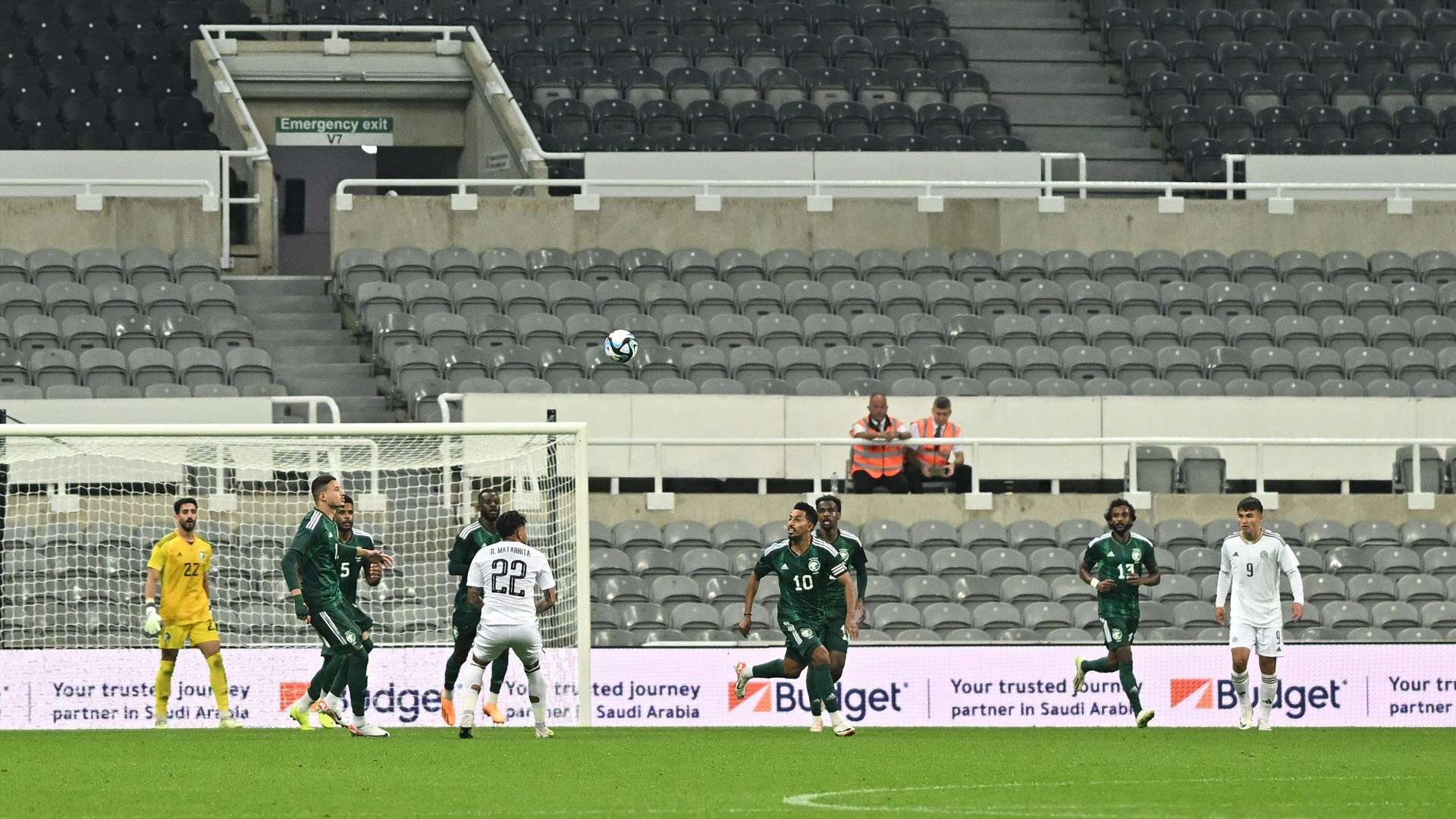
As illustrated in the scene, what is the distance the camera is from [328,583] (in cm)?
1434

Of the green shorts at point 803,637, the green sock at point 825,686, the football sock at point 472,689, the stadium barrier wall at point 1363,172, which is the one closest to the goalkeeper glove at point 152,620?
the football sock at point 472,689

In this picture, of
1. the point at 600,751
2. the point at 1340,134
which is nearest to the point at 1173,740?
the point at 600,751

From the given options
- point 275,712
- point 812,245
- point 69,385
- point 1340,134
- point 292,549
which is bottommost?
point 275,712

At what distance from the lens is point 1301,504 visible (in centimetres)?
2158

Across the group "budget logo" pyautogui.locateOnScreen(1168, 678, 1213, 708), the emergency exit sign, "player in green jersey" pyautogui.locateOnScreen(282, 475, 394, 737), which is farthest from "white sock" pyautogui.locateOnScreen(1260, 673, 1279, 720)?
the emergency exit sign

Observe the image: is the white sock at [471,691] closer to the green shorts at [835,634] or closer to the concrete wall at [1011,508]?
the green shorts at [835,634]

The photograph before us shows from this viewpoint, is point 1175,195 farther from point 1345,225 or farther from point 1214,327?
point 1214,327

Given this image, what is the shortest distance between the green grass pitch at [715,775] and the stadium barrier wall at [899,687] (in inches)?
60.6

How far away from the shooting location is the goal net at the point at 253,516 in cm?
1731

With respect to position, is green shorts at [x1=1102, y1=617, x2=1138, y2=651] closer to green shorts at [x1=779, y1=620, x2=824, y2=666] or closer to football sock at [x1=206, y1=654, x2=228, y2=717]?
green shorts at [x1=779, y1=620, x2=824, y2=666]

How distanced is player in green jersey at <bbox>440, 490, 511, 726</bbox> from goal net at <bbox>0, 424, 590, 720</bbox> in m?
0.84

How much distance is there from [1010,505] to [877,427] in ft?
5.14

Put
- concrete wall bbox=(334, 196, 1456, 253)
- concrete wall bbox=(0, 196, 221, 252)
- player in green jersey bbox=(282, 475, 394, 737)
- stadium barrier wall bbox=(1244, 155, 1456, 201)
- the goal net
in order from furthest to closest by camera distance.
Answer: stadium barrier wall bbox=(1244, 155, 1456, 201)
concrete wall bbox=(334, 196, 1456, 253)
concrete wall bbox=(0, 196, 221, 252)
the goal net
player in green jersey bbox=(282, 475, 394, 737)

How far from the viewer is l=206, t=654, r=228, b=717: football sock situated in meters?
16.2
